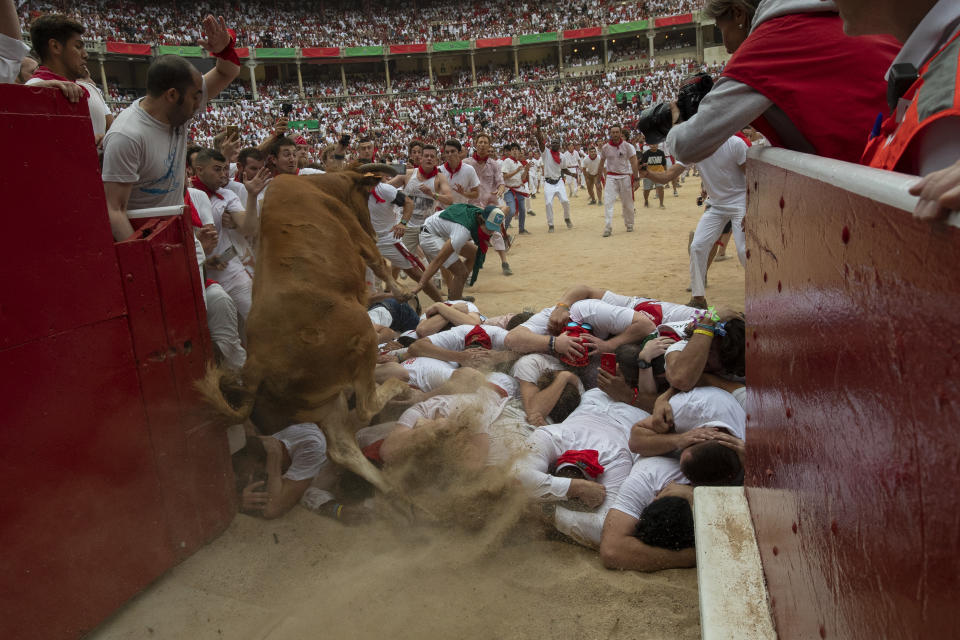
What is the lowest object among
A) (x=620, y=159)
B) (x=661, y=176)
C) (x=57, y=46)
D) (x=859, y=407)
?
(x=859, y=407)

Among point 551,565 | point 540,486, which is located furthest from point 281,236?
point 551,565

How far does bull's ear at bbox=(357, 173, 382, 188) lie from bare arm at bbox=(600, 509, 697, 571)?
2367 mm

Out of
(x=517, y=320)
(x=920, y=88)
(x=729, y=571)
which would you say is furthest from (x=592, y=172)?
(x=920, y=88)

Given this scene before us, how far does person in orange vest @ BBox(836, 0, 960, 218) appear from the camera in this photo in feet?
3.28

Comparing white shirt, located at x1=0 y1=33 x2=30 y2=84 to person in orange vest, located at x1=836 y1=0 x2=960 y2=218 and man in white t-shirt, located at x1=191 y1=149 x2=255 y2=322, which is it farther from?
person in orange vest, located at x1=836 y1=0 x2=960 y2=218

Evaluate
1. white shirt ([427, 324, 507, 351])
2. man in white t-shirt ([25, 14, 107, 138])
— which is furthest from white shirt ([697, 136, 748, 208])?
man in white t-shirt ([25, 14, 107, 138])

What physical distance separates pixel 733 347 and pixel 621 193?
372 inches

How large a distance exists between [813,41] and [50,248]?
272 cm

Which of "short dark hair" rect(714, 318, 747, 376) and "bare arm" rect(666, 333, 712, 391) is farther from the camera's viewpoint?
"short dark hair" rect(714, 318, 747, 376)

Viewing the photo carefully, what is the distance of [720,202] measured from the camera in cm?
633

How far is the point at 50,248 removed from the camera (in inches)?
94.8

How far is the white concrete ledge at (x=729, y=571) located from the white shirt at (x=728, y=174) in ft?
15.0

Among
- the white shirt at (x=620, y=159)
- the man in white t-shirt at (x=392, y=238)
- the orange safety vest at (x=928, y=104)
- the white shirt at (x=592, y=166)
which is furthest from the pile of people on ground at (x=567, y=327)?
the white shirt at (x=592, y=166)

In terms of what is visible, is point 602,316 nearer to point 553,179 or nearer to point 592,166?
point 553,179
